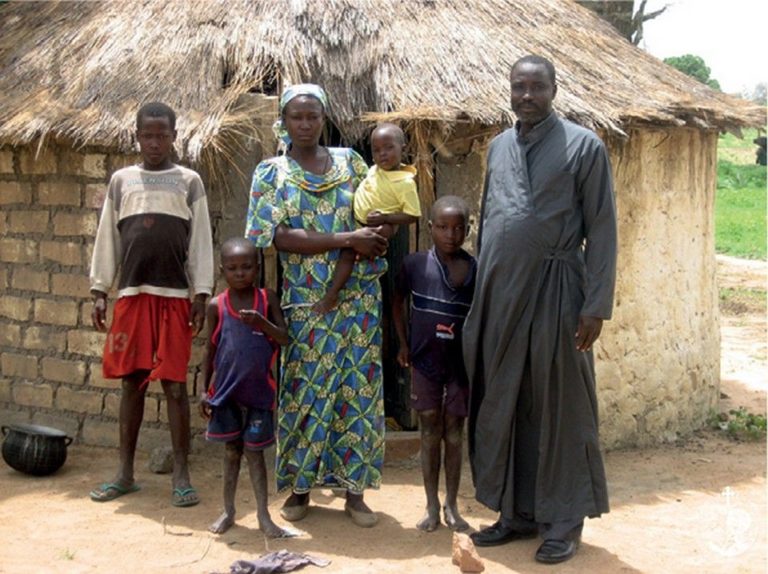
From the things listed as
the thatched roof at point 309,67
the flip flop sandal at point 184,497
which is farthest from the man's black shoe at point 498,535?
the thatched roof at point 309,67

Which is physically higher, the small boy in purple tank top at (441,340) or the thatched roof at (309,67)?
the thatched roof at (309,67)

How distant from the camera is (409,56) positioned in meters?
5.62

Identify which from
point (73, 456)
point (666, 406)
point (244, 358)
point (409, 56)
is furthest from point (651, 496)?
point (73, 456)

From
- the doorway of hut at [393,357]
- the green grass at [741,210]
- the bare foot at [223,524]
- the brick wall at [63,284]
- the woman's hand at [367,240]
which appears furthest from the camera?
the green grass at [741,210]

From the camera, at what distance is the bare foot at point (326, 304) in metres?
4.22

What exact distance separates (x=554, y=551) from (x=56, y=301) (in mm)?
3294

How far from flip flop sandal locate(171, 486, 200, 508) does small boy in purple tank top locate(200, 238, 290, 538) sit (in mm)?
492

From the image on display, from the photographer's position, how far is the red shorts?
4.64 metres

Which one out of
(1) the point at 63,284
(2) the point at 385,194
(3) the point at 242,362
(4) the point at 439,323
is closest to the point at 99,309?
(3) the point at 242,362

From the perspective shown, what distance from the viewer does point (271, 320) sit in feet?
14.0

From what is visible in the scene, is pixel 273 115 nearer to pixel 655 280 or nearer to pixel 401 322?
pixel 401 322

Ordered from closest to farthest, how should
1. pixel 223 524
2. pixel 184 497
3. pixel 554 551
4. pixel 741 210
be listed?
pixel 554 551 < pixel 223 524 < pixel 184 497 < pixel 741 210

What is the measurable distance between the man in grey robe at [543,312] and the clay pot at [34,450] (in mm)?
2373

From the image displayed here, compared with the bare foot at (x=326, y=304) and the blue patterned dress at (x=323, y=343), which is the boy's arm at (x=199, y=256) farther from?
the bare foot at (x=326, y=304)
